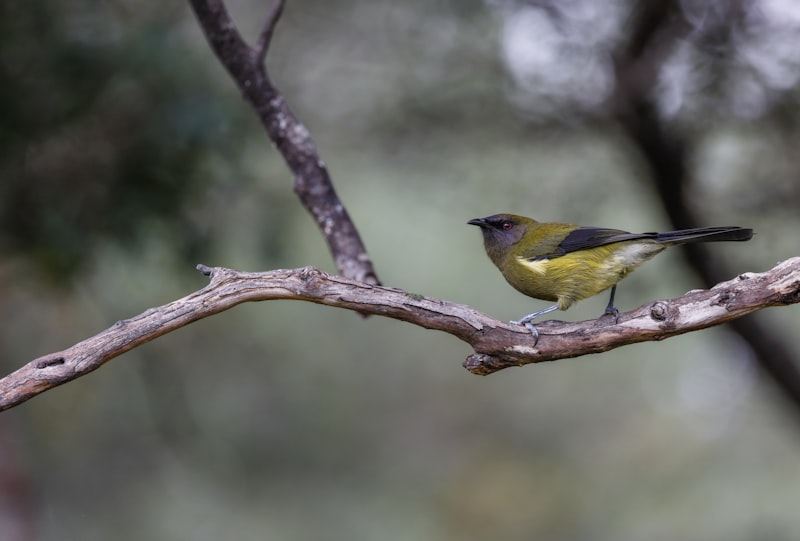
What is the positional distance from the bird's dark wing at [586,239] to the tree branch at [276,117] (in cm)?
99

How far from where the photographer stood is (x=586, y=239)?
14.2 feet

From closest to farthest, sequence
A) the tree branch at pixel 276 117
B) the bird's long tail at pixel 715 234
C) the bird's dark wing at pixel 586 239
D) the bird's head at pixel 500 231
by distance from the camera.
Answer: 1. the bird's long tail at pixel 715 234
2. the bird's dark wing at pixel 586 239
3. the tree branch at pixel 276 117
4. the bird's head at pixel 500 231

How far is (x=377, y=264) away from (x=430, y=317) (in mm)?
6877

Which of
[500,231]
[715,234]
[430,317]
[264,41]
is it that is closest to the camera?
[430,317]

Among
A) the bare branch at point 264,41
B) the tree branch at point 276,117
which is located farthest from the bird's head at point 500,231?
the bare branch at point 264,41

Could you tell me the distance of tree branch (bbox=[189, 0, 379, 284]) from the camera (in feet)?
14.5

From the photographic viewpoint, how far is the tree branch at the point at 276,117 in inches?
174

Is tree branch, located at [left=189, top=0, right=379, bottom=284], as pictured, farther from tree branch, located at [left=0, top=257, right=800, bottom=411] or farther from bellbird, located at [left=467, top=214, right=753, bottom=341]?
tree branch, located at [left=0, top=257, right=800, bottom=411]

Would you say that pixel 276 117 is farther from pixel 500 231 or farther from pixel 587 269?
pixel 587 269

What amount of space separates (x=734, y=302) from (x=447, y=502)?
337 inches

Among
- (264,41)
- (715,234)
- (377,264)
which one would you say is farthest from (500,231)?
(377,264)

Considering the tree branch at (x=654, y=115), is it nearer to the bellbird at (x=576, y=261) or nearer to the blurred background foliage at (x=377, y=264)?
the blurred background foliage at (x=377, y=264)

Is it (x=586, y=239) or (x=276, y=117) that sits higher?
(x=276, y=117)

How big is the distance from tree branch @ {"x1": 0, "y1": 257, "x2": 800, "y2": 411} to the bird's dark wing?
988mm
